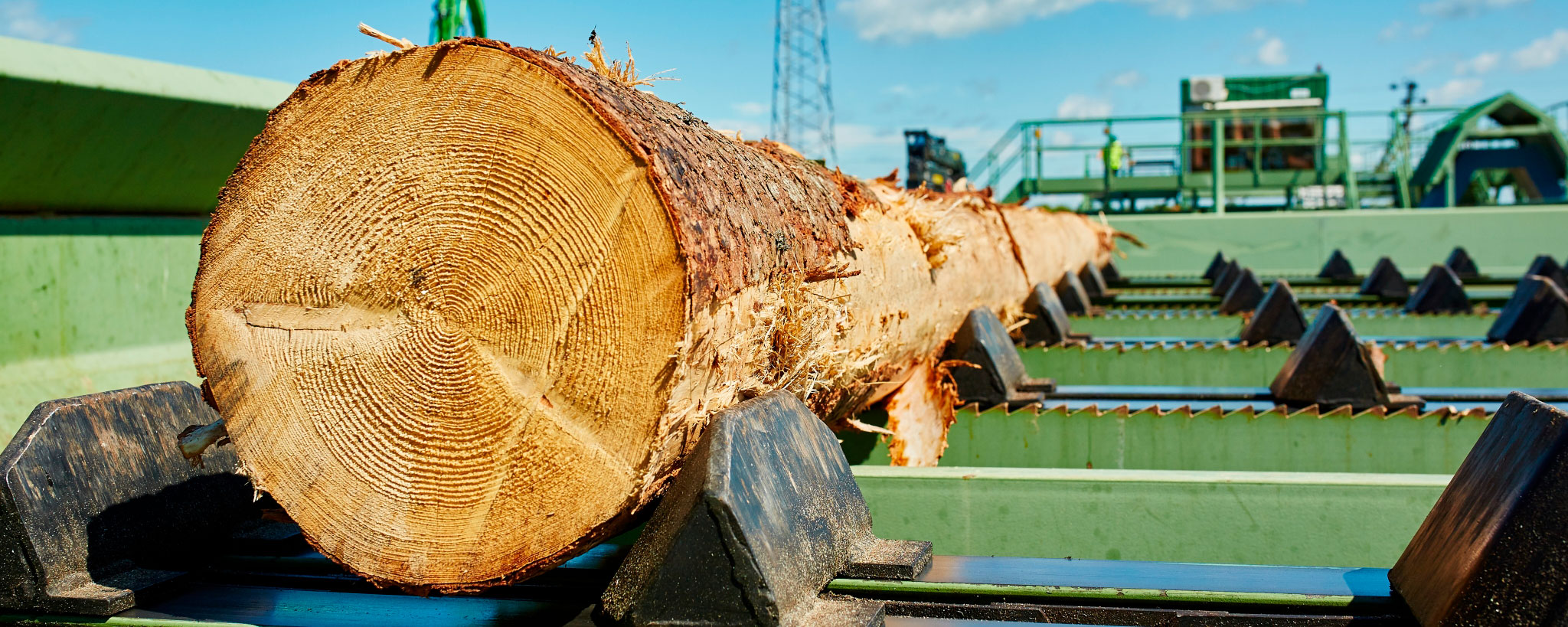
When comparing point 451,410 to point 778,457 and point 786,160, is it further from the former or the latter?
point 786,160

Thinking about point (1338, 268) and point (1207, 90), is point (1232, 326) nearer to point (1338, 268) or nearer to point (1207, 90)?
point (1338, 268)

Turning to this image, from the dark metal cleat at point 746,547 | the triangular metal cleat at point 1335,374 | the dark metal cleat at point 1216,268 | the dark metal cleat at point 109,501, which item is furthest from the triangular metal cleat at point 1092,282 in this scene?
the dark metal cleat at point 109,501

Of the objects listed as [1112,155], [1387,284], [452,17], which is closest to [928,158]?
[1112,155]

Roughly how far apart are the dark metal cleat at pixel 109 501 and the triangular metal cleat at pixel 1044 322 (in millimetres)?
4008

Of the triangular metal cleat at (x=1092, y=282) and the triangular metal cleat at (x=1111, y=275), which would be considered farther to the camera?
the triangular metal cleat at (x=1111, y=275)

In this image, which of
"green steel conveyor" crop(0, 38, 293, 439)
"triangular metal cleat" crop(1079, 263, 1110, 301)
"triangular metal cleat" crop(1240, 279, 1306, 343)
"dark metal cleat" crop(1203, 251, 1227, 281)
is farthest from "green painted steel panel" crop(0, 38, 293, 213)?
"dark metal cleat" crop(1203, 251, 1227, 281)

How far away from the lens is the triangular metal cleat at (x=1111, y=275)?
1090 centimetres

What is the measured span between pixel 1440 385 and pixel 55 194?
5982mm

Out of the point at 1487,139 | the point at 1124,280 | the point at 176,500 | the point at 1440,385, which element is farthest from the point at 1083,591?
the point at 1487,139

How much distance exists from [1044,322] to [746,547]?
13.7 ft

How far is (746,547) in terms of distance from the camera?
1705 millimetres

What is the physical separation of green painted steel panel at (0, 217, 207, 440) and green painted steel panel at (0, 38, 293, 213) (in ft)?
0.37

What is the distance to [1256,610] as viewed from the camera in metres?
1.87

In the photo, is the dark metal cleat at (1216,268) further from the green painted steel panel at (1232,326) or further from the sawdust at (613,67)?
the sawdust at (613,67)
